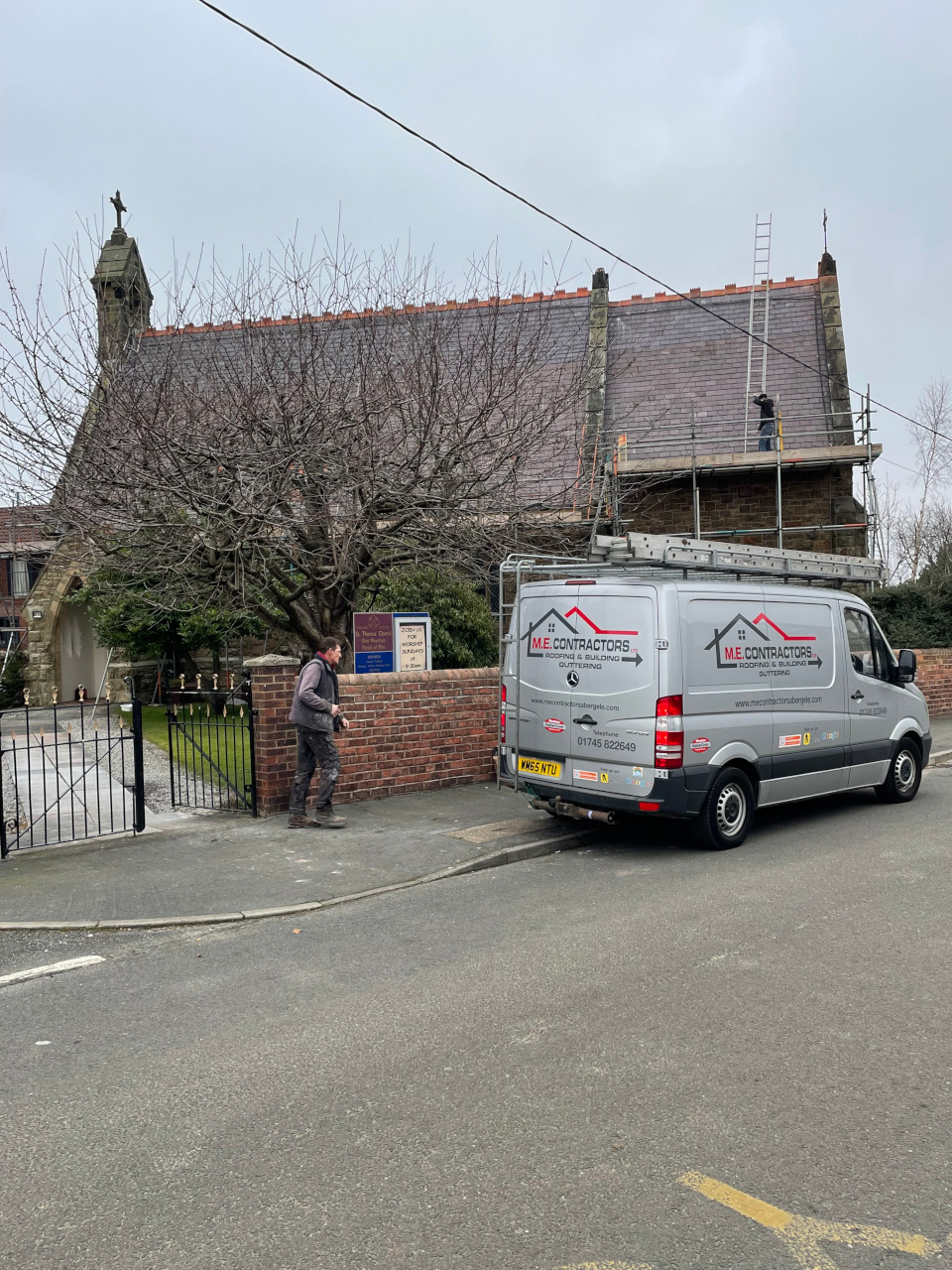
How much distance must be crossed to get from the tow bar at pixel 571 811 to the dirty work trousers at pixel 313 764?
6.00 ft

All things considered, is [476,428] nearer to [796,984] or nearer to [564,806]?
[564,806]

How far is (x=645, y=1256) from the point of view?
2.76 m

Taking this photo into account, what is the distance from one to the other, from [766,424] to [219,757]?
550 inches

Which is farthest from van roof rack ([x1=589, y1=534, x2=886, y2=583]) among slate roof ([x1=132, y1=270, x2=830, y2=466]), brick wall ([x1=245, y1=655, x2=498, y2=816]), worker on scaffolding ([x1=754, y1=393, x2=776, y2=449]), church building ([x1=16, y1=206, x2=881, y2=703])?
worker on scaffolding ([x1=754, y1=393, x2=776, y2=449])

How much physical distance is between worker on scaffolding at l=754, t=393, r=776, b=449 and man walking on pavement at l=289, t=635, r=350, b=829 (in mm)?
13023

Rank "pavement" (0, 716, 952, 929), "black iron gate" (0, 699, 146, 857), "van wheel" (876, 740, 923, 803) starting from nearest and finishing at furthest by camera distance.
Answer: "pavement" (0, 716, 952, 929) → "black iron gate" (0, 699, 146, 857) → "van wheel" (876, 740, 923, 803)

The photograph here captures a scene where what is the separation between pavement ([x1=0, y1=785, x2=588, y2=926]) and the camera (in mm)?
6582

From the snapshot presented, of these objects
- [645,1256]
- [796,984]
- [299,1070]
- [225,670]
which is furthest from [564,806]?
[225,670]

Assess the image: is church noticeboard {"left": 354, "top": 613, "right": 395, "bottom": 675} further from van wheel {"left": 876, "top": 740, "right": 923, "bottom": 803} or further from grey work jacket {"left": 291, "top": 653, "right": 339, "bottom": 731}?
van wheel {"left": 876, "top": 740, "right": 923, "bottom": 803}

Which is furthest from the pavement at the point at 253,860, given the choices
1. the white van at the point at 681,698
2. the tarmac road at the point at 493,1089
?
the white van at the point at 681,698

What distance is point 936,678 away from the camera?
781 inches

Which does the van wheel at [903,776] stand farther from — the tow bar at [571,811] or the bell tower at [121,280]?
the bell tower at [121,280]

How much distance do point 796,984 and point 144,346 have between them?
44.9ft

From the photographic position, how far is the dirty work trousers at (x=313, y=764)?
28.6ft
